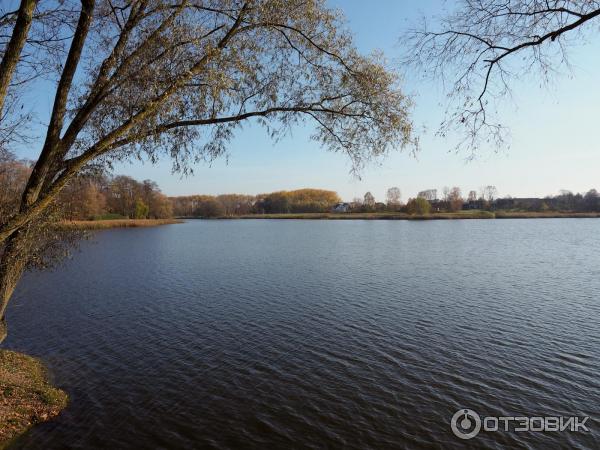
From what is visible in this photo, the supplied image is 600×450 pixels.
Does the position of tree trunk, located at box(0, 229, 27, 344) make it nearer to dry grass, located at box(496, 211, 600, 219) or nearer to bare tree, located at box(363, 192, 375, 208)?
dry grass, located at box(496, 211, 600, 219)

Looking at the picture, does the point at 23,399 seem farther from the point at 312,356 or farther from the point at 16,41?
the point at 16,41

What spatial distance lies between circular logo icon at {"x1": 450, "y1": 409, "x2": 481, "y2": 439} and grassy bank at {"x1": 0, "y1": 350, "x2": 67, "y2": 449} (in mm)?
10203

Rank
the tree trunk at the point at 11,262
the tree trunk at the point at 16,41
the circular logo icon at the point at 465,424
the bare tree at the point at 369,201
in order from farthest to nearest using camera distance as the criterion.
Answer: the bare tree at the point at 369,201 → the circular logo icon at the point at 465,424 → the tree trunk at the point at 11,262 → the tree trunk at the point at 16,41

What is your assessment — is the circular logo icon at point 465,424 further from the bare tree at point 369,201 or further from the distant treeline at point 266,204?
the bare tree at point 369,201

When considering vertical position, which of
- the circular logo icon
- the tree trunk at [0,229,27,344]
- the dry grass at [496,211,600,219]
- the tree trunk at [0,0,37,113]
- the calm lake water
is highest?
the tree trunk at [0,0,37,113]

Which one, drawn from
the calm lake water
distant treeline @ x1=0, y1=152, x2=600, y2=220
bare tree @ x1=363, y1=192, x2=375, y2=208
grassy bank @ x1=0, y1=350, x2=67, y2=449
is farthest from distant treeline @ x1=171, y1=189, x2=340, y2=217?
grassy bank @ x1=0, y1=350, x2=67, y2=449

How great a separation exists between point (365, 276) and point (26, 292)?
72.5 feet

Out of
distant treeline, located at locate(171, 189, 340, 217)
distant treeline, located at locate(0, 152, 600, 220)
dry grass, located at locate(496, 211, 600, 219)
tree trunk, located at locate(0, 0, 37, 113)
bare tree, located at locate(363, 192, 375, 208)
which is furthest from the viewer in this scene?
distant treeline, located at locate(171, 189, 340, 217)

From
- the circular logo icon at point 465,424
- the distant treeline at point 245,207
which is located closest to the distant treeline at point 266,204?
the distant treeline at point 245,207

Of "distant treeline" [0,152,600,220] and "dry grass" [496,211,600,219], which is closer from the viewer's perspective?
"distant treeline" [0,152,600,220]

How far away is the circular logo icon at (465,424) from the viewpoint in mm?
8984

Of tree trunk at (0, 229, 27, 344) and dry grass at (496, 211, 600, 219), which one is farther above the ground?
tree trunk at (0, 229, 27, 344)

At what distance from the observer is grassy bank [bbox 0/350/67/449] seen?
8.98 metres

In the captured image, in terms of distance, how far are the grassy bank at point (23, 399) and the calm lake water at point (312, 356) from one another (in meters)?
0.32
